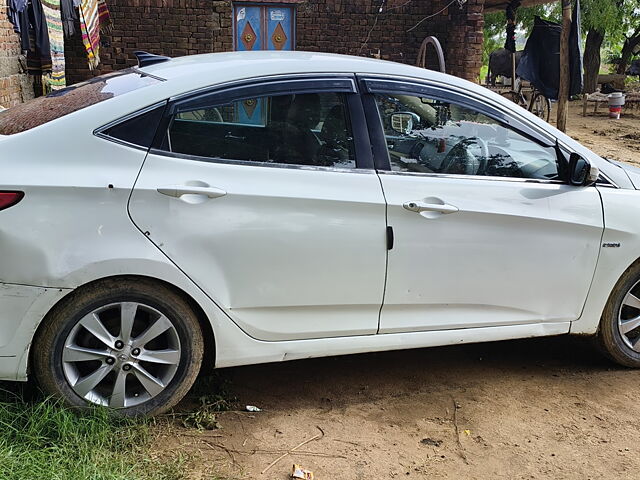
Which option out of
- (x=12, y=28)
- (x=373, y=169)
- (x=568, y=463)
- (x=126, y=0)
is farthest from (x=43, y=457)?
(x=126, y=0)

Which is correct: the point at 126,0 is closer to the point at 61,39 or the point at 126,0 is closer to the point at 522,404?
the point at 61,39

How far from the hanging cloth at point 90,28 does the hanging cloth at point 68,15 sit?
121 millimetres

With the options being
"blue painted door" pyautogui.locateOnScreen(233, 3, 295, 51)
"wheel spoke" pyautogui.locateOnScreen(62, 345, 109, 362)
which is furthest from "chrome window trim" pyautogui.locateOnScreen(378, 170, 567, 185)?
"blue painted door" pyautogui.locateOnScreen(233, 3, 295, 51)

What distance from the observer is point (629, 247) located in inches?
152

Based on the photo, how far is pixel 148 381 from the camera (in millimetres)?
3162

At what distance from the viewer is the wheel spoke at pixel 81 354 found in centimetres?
301

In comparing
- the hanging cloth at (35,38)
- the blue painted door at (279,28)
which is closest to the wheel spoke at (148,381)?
the hanging cloth at (35,38)

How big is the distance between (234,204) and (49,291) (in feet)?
2.78

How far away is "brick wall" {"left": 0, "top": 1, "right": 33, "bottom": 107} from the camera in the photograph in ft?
25.2

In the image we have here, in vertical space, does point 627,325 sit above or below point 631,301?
below

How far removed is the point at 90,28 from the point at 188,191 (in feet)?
24.0

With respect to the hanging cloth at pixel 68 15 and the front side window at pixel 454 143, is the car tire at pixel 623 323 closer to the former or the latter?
the front side window at pixel 454 143

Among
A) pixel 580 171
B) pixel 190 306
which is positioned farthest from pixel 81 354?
pixel 580 171

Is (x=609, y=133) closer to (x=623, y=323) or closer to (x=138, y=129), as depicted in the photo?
(x=623, y=323)
